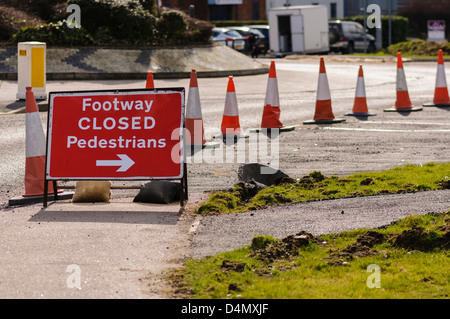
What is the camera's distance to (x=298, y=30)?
44000mm

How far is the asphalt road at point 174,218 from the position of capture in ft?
19.2

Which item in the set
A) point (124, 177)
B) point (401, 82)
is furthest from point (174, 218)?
point (401, 82)

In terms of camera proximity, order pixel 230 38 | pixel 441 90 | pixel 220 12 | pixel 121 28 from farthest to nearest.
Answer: pixel 220 12 → pixel 230 38 → pixel 121 28 → pixel 441 90

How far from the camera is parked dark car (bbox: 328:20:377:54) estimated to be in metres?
46.2

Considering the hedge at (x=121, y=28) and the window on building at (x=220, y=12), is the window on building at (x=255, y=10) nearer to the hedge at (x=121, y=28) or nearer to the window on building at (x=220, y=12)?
the window on building at (x=220, y=12)

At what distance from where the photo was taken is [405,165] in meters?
10.0

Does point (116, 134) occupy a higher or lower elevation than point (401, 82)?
lower

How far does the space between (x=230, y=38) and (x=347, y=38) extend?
7.06m

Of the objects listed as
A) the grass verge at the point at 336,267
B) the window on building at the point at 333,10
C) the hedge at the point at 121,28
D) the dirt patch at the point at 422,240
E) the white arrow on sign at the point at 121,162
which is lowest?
the grass verge at the point at 336,267

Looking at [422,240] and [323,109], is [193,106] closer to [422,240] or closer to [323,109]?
[323,109]

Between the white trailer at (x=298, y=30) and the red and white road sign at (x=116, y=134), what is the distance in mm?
35982

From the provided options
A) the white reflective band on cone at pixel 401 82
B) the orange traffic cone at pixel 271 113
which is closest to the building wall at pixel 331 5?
the white reflective band on cone at pixel 401 82

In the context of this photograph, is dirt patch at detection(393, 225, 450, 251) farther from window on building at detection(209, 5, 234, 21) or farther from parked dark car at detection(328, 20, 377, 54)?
window on building at detection(209, 5, 234, 21)
